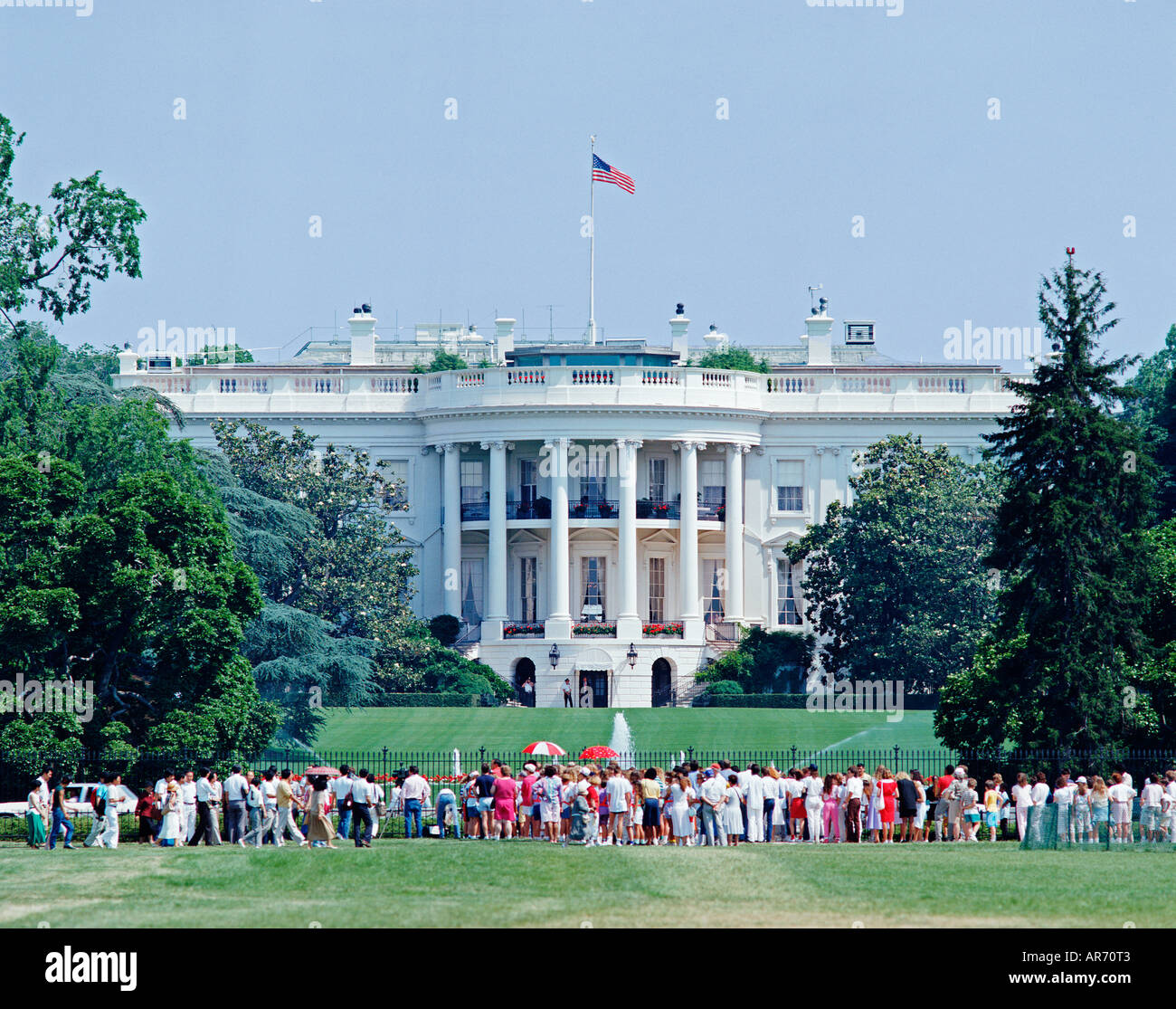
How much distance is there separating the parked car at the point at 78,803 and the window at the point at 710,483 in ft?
142

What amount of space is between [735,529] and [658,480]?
12.3ft

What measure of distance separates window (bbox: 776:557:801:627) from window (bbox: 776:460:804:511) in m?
2.41

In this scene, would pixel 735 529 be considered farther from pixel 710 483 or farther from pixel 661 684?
pixel 661 684

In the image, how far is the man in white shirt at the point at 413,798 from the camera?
1526 inches

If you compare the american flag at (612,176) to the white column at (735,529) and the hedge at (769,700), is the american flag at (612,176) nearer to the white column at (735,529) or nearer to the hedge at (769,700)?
the white column at (735,529)

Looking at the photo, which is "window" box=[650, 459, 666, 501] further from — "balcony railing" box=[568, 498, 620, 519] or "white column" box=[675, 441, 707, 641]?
"balcony railing" box=[568, 498, 620, 519]

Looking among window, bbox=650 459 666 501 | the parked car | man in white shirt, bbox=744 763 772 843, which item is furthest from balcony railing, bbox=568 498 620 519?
man in white shirt, bbox=744 763 772 843

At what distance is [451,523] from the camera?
86438 mm

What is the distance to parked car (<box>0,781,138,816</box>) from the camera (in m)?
42.2

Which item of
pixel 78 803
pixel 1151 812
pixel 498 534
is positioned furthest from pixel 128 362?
pixel 1151 812

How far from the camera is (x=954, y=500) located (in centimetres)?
7412
